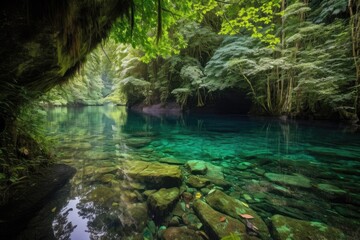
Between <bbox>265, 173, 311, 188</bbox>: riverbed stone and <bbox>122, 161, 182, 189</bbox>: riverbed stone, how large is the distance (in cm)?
177

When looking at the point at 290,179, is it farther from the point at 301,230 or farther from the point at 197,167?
the point at 197,167

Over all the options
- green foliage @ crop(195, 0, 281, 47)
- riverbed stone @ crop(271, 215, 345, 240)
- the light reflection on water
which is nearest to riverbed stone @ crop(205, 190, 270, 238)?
riverbed stone @ crop(271, 215, 345, 240)

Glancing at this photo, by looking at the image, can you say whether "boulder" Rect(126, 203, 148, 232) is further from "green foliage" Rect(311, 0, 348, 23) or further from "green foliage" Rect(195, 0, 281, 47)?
"green foliage" Rect(311, 0, 348, 23)

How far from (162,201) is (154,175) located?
793 millimetres

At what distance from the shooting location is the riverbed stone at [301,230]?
2113 mm

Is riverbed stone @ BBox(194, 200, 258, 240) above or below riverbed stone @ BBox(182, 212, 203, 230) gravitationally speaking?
above

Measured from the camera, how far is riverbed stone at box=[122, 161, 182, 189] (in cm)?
337

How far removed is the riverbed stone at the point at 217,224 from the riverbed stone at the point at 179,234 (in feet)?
0.58

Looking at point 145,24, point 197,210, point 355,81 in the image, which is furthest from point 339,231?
point 355,81

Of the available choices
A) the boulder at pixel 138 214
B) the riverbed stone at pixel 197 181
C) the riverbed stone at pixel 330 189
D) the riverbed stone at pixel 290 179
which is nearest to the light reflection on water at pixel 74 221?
the boulder at pixel 138 214

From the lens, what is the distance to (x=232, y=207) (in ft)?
8.80

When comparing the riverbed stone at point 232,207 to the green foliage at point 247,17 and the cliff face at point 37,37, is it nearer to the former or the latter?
the cliff face at point 37,37

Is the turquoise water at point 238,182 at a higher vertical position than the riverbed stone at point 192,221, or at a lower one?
higher

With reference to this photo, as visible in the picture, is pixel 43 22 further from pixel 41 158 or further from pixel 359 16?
pixel 359 16
